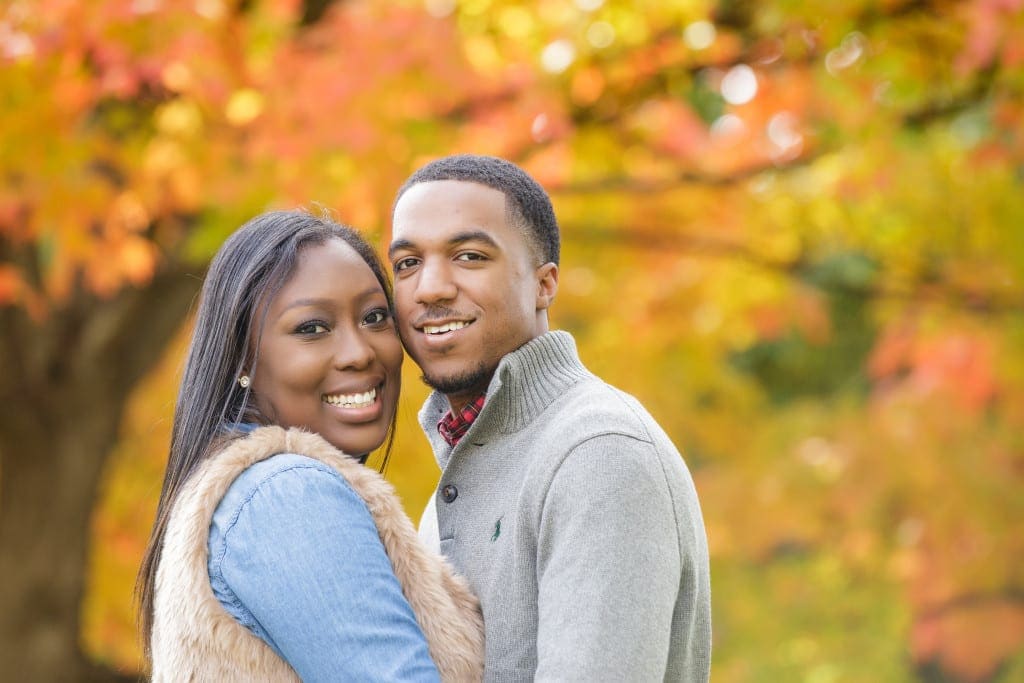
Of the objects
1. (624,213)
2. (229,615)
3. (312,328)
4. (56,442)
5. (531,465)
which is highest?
(624,213)

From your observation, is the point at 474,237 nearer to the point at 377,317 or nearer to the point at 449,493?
the point at 377,317

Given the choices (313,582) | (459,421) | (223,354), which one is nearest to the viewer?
(313,582)

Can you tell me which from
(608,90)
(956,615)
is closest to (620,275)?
(608,90)

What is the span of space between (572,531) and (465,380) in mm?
616

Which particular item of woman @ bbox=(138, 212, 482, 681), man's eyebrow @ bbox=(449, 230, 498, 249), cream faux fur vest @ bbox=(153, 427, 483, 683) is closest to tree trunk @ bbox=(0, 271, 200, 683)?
woman @ bbox=(138, 212, 482, 681)

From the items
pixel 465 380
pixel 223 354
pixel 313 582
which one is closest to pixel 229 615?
pixel 313 582

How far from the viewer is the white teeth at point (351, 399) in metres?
2.69

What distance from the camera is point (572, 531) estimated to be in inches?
87.4

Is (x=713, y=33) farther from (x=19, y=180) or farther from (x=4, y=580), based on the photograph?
(x=4, y=580)

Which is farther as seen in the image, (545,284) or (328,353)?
(545,284)

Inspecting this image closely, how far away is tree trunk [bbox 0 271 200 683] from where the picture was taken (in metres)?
7.14

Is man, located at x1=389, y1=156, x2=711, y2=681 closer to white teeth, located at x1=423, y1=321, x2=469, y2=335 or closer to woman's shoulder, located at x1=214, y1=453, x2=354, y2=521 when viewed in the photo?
white teeth, located at x1=423, y1=321, x2=469, y2=335

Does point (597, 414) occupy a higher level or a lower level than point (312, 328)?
lower

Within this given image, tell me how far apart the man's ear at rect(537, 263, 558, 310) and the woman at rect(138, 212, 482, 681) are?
35 cm
